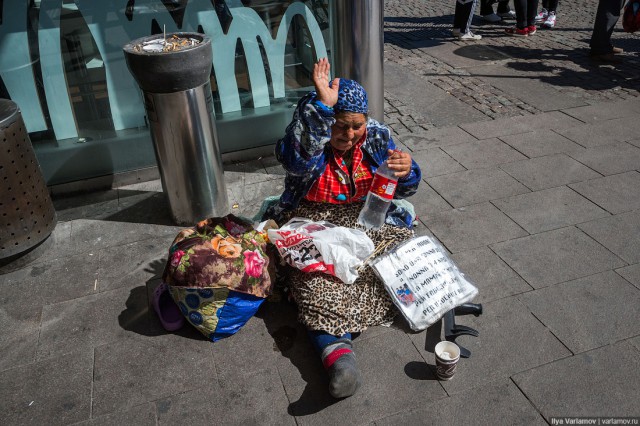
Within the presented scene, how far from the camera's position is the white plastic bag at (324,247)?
3215 mm

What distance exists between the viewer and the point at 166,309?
3443mm

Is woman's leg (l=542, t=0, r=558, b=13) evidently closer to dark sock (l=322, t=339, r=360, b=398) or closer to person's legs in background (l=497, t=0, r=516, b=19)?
person's legs in background (l=497, t=0, r=516, b=19)

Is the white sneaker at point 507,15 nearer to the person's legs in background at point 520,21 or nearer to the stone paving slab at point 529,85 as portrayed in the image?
the person's legs in background at point 520,21

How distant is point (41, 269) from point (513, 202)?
366cm

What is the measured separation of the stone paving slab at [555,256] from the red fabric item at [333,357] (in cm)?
142

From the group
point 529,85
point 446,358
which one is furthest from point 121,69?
point 529,85

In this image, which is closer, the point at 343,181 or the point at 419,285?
the point at 419,285

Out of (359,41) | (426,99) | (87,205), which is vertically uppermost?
(359,41)

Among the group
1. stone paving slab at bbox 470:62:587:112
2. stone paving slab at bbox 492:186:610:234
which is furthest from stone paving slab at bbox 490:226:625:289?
stone paving slab at bbox 470:62:587:112

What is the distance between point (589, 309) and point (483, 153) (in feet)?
7.56

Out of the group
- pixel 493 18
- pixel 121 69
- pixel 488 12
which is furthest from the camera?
pixel 488 12

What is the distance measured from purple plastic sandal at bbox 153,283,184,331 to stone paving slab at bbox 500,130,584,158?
11.8 ft

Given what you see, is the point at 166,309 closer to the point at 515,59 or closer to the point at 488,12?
the point at 515,59

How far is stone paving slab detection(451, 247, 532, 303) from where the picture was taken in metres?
3.55
